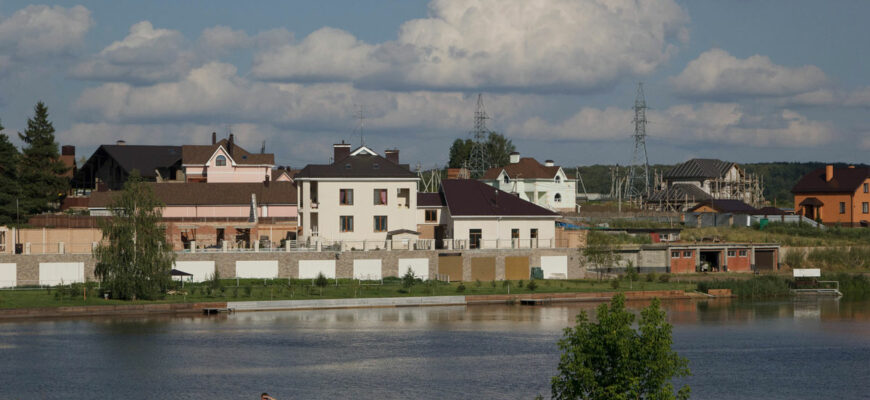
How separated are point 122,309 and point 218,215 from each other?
24.6 m

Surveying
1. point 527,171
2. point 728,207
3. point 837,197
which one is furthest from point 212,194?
point 837,197

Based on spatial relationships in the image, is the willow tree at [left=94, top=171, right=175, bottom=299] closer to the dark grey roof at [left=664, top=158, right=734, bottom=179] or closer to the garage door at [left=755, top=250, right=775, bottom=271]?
the garage door at [left=755, top=250, right=775, bottom=271]

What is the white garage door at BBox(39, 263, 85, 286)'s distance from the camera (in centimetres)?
6053

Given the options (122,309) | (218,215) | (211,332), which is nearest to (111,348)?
(211,332)

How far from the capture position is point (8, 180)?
245ft

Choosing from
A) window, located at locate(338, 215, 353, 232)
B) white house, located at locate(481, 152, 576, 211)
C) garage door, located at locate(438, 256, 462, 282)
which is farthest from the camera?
white house, located at locate(481, 152, 576, 211)

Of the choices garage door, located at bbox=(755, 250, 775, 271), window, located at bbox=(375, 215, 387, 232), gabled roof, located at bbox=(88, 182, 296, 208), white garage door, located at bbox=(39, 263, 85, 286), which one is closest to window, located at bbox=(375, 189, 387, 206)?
window, located at bbox=(375, 215, 387, 232)

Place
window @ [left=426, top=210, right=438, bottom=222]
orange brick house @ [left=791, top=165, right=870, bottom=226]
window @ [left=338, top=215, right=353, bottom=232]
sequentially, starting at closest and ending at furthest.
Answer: window @ [left=338, top=215, right=353, bottom=232], window @ [left=426, top=210, right=438, bottom=222], orange brick house @ [left=791, top=165, right=870, bottom=226]

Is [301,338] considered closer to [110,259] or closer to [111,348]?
[111,348]

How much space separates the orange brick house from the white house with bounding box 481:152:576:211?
74.4ft

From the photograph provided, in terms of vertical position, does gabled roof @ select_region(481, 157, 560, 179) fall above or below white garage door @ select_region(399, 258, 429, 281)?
above

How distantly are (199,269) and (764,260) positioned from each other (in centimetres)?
4102

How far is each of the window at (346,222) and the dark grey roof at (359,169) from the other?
276 centimetres

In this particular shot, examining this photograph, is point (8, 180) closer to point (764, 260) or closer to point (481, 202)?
point (481, 202)
